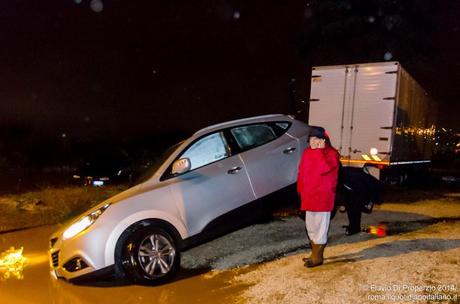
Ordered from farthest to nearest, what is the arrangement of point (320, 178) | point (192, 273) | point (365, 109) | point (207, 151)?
point (365, 109) < point (207, 151) < point (192, 273) < point (320, 178)

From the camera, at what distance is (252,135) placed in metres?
6.40

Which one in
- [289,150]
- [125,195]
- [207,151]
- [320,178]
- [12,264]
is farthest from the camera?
[12,264]

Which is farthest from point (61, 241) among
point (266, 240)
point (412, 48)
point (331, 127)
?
point (412, 48)

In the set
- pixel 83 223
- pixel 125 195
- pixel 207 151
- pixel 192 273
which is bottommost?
pixel 192 273

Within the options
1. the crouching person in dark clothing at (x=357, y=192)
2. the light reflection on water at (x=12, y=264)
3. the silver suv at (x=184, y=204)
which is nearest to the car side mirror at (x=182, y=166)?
the silver suv at (x=184, y=204)

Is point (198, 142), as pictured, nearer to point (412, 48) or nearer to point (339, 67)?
point (339, 67)

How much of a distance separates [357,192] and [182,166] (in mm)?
2694

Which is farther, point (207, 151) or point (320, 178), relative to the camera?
point (207, 151)

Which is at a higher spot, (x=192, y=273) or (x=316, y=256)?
(x=316, y=256)

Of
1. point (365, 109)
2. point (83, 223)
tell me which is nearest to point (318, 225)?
point (83, 223)

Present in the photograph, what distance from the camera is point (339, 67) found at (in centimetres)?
1238

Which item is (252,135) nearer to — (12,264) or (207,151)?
(207,151)

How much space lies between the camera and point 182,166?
18.3 ft

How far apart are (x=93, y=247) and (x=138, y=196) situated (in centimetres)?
77
